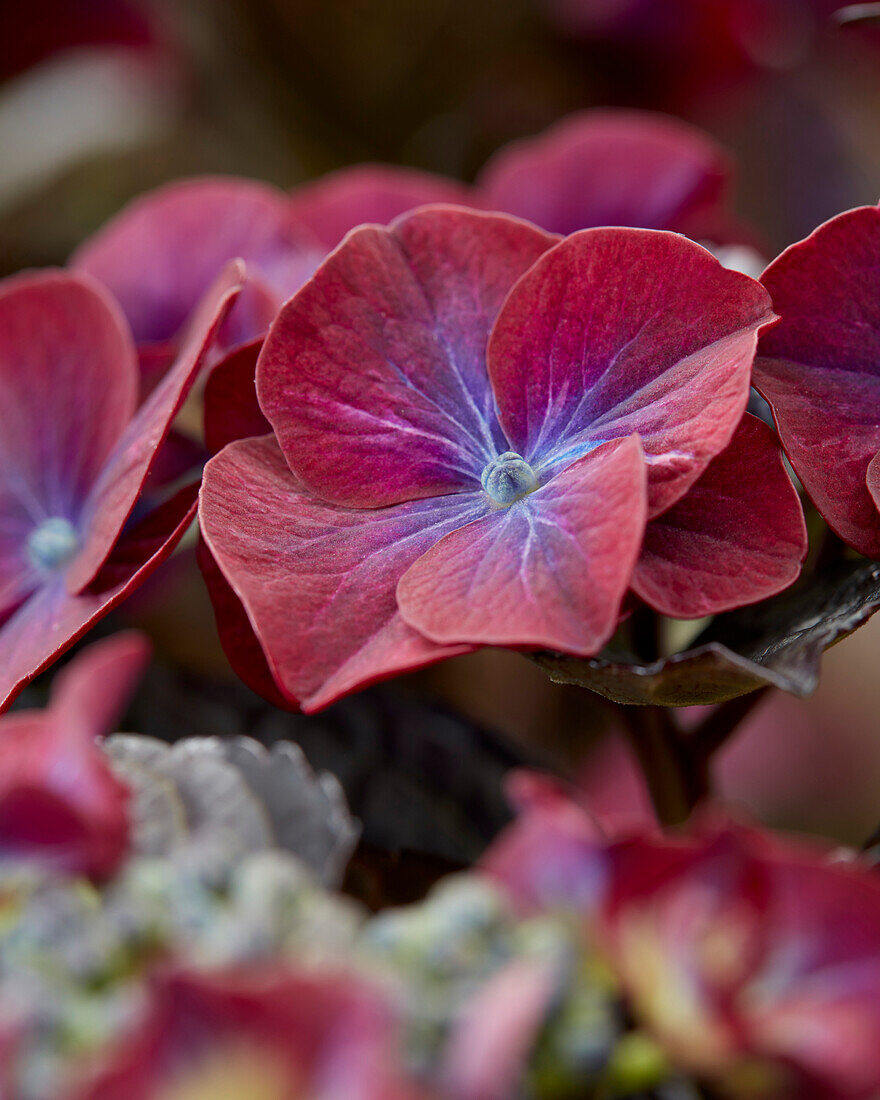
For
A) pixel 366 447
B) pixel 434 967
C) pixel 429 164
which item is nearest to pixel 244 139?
pixel 429 164

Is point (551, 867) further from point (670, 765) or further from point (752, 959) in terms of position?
point (670, 765)

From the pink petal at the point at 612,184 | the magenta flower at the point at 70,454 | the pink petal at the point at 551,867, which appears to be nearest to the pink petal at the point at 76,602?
the magenta flower at the point at 70,454

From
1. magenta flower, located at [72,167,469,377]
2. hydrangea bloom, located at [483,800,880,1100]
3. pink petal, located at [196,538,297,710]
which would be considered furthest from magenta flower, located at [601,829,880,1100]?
magenta flower, located at [72,167,469,377]

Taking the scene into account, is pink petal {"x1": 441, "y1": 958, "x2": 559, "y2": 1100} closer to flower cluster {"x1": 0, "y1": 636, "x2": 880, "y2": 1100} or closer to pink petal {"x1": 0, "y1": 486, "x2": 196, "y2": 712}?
flower cluster {"x1": 0, "y1": 636, "x2": 880, "y2": 1100}

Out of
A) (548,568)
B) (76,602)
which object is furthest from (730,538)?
(76,602)

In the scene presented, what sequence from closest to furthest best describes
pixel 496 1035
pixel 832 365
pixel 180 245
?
1. pixel 496 1035
2. pixel 832 365
3. pixel 180 245

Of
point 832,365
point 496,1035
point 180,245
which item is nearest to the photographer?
point 496,1035

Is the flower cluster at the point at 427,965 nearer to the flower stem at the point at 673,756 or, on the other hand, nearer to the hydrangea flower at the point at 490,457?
the hydrangea flower at the point at 490,457
